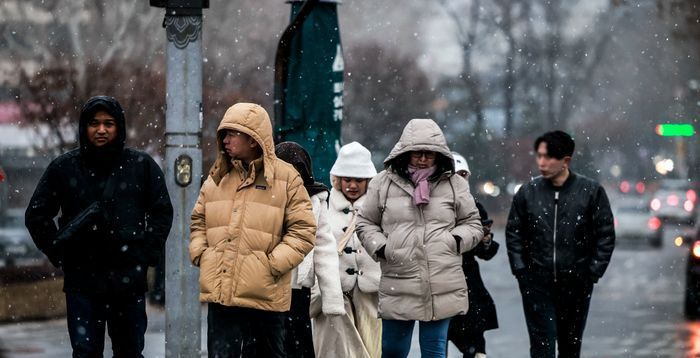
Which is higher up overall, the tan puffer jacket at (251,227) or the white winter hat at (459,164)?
the white winter hat at (459,164)

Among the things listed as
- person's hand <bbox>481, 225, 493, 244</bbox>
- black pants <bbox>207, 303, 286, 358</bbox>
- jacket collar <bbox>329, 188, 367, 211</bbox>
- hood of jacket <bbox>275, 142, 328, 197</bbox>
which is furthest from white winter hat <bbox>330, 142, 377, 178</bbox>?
black pants <bbox>207, 303, 286, 358</bbox>

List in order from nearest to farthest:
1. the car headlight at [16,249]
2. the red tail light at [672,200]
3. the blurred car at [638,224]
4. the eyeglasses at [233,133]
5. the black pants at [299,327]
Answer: the eyeglasses at [233,133], the black pants at [299,327], the car headlight at [16,249], the blurred car at [638,224], the red tail light at [672,200]

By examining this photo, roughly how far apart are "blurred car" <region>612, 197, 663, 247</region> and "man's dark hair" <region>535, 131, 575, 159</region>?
106 ft

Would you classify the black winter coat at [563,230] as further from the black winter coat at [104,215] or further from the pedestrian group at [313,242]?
the black winter coat at [104,215]

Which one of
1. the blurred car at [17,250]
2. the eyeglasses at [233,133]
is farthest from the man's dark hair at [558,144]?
the blurred car at [17,250]

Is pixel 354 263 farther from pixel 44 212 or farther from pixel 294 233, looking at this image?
pixel 44 212

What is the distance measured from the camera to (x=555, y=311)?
915cm

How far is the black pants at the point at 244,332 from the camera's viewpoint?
23.5 feet

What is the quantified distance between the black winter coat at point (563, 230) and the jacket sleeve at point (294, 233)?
228 centimetres

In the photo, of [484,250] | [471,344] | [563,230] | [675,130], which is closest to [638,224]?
[675,130]

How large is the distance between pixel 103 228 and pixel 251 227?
79cm

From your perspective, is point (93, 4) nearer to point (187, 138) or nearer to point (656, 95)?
point (187, 138)

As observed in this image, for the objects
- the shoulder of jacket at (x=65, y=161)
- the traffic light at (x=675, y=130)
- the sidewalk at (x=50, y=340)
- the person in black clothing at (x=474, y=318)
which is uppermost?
the traffic light at (x=675, y=130)

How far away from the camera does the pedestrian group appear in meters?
7.13
